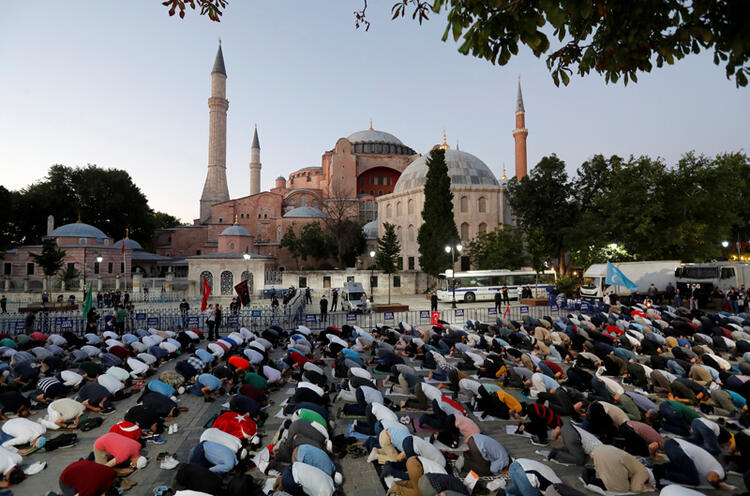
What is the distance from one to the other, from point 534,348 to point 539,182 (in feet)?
73.3

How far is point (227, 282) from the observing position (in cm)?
3030

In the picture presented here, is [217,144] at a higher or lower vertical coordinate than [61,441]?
higher

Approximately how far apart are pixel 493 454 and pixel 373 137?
6891cm

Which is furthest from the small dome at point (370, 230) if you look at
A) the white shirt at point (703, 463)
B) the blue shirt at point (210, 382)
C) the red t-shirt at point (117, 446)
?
the white shirt at point (703, 463)

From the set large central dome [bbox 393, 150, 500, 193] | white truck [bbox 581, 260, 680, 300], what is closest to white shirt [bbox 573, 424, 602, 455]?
white truck [bbox 581, 260, 680, 300]

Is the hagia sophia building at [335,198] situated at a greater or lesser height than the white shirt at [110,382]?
greater

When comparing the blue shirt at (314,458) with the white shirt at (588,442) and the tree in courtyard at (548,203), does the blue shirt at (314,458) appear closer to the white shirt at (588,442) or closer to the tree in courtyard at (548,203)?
the white shirt at (588,442)

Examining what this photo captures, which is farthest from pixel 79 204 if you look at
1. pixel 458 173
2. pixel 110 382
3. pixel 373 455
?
pixel 373 455

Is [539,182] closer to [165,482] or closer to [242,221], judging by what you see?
[165,482]

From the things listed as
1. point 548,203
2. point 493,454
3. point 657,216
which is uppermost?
point 548,203

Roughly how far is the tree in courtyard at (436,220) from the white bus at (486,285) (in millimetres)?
5319

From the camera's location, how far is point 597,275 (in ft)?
80.4

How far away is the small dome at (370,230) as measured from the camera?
49.1 meters

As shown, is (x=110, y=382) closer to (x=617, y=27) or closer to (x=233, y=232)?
(x=617, y=27)
